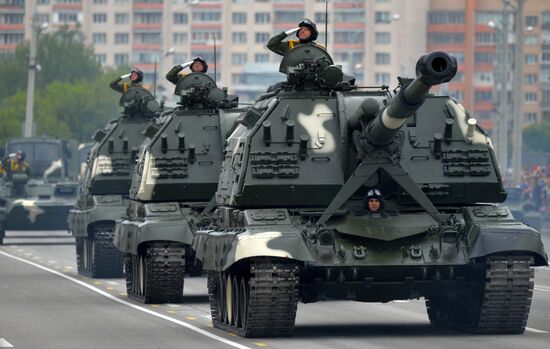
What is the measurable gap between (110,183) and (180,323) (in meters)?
12.2

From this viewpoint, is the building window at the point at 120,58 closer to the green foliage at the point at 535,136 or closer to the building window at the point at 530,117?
the building window at the point at 530,117

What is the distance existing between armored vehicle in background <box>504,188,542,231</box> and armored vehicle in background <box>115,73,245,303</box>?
23682mm

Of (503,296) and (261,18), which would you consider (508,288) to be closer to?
(503,296)

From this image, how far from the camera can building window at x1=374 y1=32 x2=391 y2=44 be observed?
559 feet

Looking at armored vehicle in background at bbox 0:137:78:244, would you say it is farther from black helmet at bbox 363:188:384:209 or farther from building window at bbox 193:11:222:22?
building window at bbox 193:11:222:22

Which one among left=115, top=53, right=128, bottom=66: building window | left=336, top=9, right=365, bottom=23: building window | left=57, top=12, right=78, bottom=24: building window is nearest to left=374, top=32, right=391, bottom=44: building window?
left=336, top=9, right=365, bottom=23: building window

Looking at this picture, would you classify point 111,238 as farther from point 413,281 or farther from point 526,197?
point 526,197

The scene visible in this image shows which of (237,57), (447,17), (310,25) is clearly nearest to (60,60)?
(447,17)

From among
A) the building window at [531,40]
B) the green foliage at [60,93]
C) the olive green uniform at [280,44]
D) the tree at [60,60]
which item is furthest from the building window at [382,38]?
the olive green uniform at [280,44]

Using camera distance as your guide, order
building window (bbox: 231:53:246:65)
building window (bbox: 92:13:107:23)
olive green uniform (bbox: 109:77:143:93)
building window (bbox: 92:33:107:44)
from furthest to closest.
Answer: building window (bbox: 92:33:107:44) → building window (bbox: 92:13:107:23) → building window (bbox: 231:53:246:65) → olive green uniform (bbox: 109:77:143:93)

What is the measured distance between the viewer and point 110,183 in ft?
122

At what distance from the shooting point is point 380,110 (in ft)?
77.9

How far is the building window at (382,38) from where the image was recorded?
170 meters

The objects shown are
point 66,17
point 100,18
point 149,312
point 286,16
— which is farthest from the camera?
point 100,18
